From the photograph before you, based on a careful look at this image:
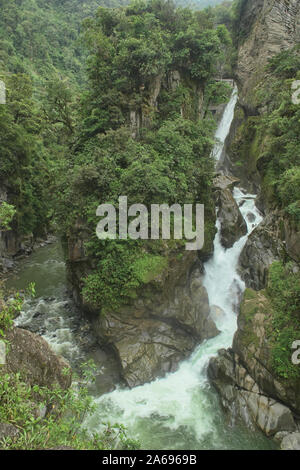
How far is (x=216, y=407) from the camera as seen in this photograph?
9734 millimetres

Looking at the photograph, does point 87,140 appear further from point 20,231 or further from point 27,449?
point 27,449

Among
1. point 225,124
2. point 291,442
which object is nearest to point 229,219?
point 291,442

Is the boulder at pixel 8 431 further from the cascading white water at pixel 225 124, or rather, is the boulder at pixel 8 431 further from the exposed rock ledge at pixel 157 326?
the cascading white water at pixel 225 124

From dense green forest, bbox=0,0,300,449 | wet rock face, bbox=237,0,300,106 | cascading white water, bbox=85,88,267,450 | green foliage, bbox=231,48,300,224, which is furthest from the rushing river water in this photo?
wet rock face, bbox=237,0,300,106

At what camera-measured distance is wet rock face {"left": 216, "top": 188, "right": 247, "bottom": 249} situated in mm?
15898

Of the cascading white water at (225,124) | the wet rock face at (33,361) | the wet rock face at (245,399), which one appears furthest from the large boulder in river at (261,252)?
the cascading white water at (225,124)

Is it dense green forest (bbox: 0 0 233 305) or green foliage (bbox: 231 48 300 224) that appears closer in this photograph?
dense green forest (bbox: 0 0 233 305)

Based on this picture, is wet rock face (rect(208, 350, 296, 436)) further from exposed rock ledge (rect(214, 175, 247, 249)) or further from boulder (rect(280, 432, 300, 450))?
exposed rock ledge (rect(214, 175, 247, 249))

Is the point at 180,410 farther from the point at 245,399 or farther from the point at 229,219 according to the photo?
the point at 229,219

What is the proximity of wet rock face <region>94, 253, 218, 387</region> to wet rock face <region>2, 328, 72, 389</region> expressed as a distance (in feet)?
17.2

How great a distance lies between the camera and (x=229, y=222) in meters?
16.0

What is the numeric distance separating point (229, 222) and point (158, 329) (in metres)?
7.62

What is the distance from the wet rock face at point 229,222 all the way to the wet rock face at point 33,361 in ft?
39.4

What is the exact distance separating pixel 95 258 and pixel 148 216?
2827mm
